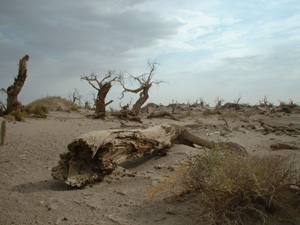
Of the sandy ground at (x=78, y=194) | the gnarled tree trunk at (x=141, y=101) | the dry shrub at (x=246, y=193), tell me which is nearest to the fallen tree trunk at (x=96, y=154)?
the sandy ground at (x=78, y=194)

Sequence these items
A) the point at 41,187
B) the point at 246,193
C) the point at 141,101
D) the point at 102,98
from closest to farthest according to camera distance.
Answer: the point at 246,193
the point at 41,187
the point at 102,98
the point at 141,101

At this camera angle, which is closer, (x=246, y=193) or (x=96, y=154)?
(x=246, y=193)

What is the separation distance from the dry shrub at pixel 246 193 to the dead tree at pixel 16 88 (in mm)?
11839

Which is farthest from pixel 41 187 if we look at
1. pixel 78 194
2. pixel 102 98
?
pixel 102 98

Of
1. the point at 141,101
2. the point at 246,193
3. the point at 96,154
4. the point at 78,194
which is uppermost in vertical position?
the point at 141,101

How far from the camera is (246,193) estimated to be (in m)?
2.82

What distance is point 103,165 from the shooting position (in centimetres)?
464

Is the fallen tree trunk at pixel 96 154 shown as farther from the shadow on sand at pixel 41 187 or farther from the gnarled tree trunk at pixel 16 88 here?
the gnarled tree trunk at pixel 16 88

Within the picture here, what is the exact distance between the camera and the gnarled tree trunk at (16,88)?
41.2ft

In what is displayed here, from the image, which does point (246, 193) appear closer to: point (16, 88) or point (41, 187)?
point (41, 187)

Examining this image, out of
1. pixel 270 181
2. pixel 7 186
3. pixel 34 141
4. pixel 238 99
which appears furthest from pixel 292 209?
pixel 238 99

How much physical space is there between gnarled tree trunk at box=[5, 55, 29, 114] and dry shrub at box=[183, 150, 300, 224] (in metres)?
11.8

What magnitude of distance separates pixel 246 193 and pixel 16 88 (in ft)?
40.7

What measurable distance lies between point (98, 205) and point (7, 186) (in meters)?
1.95
